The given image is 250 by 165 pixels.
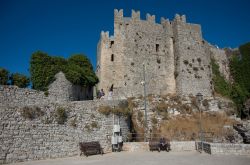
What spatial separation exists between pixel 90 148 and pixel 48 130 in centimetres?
306

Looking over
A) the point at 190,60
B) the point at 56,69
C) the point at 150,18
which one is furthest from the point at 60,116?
the point at 150,18

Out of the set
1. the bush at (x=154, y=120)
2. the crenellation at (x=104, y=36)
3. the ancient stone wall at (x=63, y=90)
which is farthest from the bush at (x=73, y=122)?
the crenellation at (x=104, y=36)

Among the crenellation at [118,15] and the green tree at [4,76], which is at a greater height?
the crenellation at [118,15]

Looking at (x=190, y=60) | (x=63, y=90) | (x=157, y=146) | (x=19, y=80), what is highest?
(x=190, y=60)

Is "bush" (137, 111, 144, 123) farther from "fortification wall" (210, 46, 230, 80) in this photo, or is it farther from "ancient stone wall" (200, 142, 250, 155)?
"fortification wall" (210, 46, 230, 80)

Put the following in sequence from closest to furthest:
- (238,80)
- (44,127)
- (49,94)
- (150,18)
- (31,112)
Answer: (31,112) → (44,127) → (49,94) → (150,18) → (238,80)

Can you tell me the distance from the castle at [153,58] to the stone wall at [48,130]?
1079 cm

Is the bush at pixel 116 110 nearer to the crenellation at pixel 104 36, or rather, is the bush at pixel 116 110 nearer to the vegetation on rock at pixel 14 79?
the vegetation on rock at pixel 14 79

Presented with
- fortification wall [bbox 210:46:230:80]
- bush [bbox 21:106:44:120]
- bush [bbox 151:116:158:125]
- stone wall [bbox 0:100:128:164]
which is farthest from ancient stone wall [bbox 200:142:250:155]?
fortification wall [bbox 210:46:230:80]

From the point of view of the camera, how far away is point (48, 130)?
57.5 ft

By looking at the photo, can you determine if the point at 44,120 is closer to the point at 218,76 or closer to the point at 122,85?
the point at 122,85

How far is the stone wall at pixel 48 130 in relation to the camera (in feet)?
52.3

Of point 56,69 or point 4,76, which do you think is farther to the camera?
point 56,69

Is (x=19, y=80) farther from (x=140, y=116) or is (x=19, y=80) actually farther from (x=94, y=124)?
(x=140, y=116)
